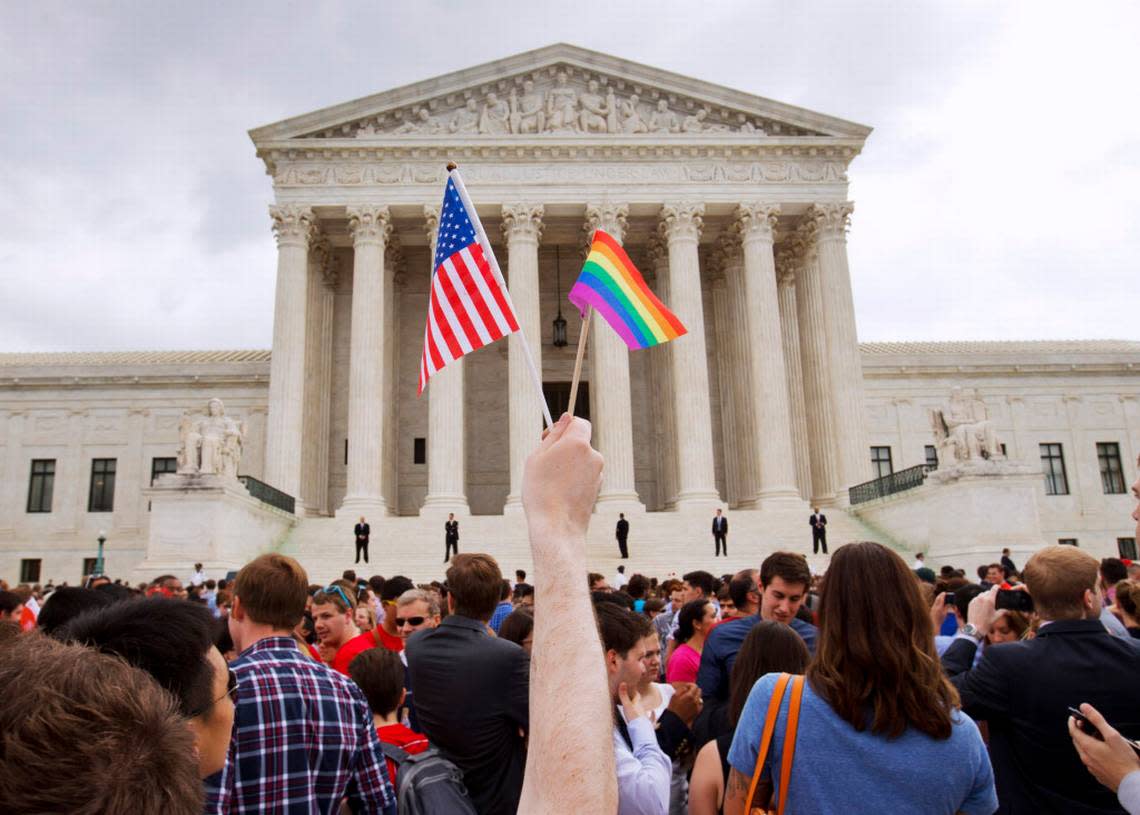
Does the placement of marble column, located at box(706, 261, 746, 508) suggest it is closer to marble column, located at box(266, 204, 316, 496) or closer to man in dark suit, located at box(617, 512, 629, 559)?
man in dark suit, located at box(617, 512, 629, 559)

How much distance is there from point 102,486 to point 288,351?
41.4 ft

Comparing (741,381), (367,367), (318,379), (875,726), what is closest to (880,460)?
(741,381)

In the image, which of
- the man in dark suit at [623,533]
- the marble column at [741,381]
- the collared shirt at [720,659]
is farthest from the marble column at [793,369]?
the collared shirt at [720,659]

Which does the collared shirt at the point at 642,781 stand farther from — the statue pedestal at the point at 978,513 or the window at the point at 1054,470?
the window at the point at 1054,470

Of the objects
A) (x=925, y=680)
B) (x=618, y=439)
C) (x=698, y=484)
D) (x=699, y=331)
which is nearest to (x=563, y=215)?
(x=699, y=331)

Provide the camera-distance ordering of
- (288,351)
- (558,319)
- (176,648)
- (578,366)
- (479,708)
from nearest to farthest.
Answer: (176,648), (578,366), (479,708), (288,351), (558,319)

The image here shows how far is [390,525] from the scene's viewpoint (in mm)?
28391

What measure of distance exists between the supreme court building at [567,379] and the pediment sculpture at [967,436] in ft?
2.17

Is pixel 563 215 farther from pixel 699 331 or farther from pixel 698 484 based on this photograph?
pixel 698 484

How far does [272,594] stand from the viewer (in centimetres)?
377

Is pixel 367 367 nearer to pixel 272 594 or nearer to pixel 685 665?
pixel 685 665

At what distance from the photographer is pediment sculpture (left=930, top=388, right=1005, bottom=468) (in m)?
25.1

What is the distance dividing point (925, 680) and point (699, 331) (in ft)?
96.4

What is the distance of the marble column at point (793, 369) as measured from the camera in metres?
34.3
